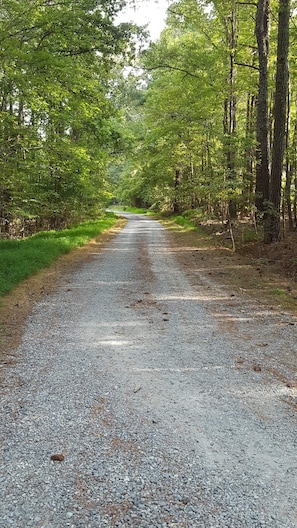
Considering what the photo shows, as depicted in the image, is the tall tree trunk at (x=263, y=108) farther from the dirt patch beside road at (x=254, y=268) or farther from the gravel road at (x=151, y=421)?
the gravel road at (x=151, y=421)

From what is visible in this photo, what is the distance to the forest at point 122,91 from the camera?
30.6 ft

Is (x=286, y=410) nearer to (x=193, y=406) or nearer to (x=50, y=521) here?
(x=193, y=406)

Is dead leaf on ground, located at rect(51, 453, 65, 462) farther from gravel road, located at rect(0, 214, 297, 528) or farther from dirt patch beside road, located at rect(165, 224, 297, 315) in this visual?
dirt patch beside road, located at rect(165, 224, 297, 315)

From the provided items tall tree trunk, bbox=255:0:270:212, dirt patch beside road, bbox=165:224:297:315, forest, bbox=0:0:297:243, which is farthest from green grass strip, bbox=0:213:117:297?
tall tree trunk, bbox=255:0:270:212

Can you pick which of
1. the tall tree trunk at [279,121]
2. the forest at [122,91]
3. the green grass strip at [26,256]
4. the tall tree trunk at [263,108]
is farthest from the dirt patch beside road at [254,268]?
the green grass strip at [26,256]

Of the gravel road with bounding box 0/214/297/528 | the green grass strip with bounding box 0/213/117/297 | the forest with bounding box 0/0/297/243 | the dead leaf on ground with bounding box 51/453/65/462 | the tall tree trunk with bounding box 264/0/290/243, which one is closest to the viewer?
the gravel road with bounding box 0/214/297/528

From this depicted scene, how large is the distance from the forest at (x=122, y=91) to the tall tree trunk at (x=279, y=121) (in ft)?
0.09

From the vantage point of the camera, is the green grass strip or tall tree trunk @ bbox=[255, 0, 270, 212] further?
tall tree trunk @ bbox=[255, 0, 270, 212]

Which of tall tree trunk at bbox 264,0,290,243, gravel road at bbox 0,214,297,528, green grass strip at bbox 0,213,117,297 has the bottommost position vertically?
gravel road at bbox 0,214,297,528

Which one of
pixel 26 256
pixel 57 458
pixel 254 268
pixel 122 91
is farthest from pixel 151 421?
pixel 122 91

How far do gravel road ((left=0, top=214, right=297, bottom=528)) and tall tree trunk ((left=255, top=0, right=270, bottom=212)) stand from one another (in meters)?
7.42

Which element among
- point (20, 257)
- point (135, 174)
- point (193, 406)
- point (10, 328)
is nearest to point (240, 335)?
point (193, 406)

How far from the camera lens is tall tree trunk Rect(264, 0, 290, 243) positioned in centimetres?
1071

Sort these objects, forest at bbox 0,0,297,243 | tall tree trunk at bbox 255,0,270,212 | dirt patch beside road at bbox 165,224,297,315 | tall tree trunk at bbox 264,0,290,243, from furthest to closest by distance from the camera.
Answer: tall tree trunk at bbox 255,0,270,212 < tall tree trunk at bbox 264,0,290,243 < forest at bbox 0,0,297,243 < dirt patch beside road at bbox 165,224,297,315
